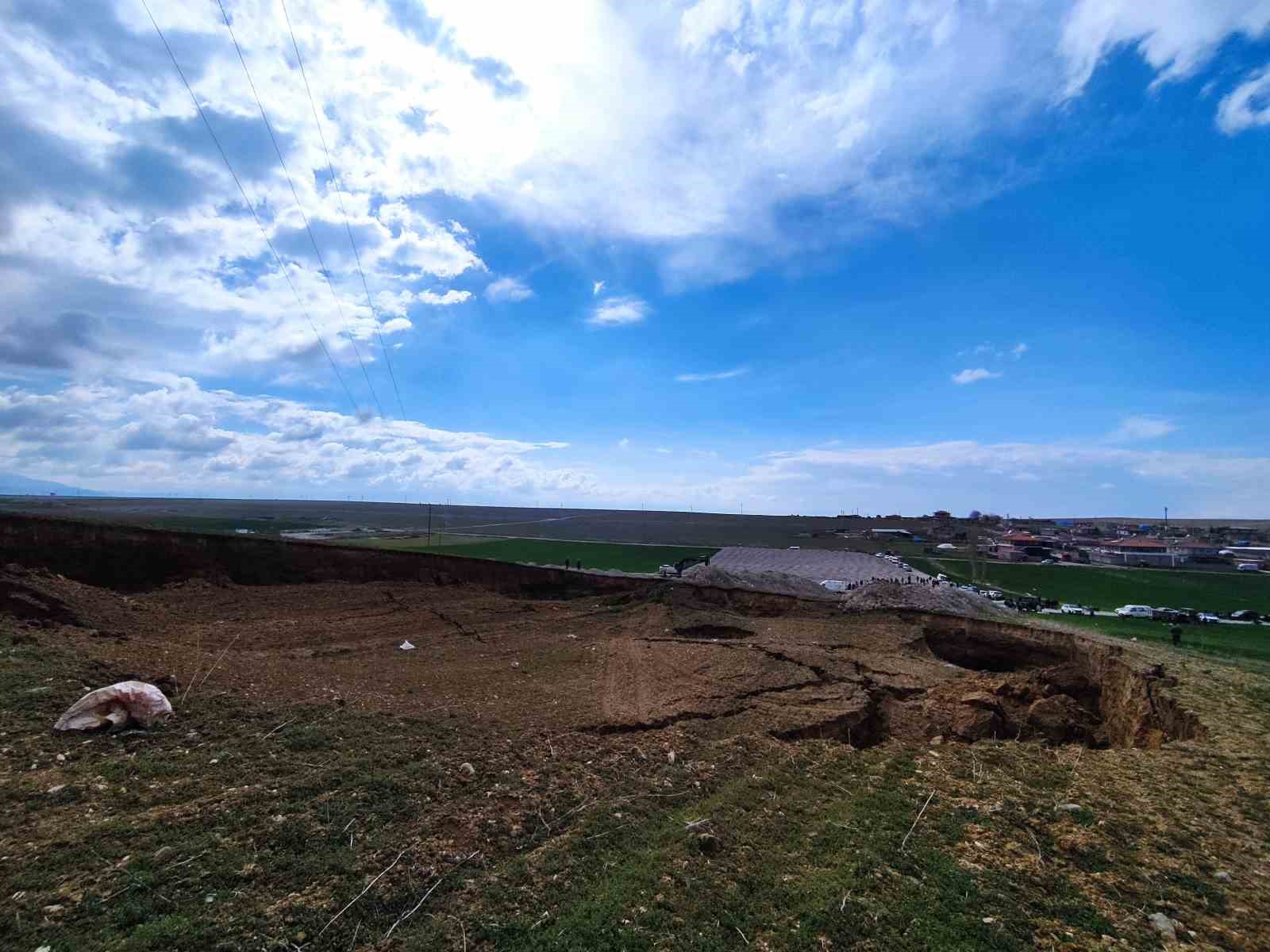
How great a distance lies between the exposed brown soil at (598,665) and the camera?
337 inches

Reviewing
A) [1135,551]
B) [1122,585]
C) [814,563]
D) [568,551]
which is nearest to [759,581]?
[814,563]

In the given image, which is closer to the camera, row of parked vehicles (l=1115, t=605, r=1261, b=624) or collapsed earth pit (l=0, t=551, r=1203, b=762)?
collapsed earth pit (l=0, t=551, r=1203, b=762)

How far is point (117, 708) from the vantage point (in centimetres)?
616

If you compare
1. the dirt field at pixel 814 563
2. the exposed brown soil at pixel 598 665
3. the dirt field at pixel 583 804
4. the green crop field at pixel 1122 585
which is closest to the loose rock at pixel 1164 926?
the dirt field at pixel 583 804

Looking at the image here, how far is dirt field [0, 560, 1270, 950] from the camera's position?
3.97m

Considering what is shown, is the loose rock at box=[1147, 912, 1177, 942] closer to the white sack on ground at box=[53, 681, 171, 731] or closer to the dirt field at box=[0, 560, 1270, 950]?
the dirt field at box=[0, 560, 1270, 950]

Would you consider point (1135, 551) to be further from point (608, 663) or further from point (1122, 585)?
point (608, 663)

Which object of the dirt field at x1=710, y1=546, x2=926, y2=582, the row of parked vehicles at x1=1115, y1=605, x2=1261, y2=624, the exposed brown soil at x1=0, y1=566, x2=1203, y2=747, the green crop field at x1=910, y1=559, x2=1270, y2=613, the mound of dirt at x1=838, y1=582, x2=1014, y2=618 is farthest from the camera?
the dirt field at x1=710, y1=546, x2=926, y2=582

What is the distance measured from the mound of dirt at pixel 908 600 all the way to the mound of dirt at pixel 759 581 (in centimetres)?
177

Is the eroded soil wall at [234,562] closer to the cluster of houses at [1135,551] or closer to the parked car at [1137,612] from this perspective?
the parked car at [1137,612]

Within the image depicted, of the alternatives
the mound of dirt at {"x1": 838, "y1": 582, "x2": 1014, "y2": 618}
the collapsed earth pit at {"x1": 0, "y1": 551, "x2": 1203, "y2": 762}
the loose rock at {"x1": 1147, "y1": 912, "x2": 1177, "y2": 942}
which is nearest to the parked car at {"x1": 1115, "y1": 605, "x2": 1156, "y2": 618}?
the mound of dirt at {"x1": 838, "y1": 582, "x2": 1014, "y2": 618}

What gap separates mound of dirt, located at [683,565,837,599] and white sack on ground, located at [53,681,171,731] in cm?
1819

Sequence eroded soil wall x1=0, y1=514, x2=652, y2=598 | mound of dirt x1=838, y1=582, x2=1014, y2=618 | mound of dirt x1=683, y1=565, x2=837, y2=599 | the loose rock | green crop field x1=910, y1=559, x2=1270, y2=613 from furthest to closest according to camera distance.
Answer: green crop field x1=910, y1=559, x2=1270, y2=613
mound of dirt x1=683, y1=565, x2=837, y2=599
mound of dirt x1=838, y1=582, x2=1014, y2=618
eroded soil wall x1=0, y1=514, x2=652, y2=598
the loose rock

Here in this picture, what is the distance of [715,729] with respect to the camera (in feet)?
27.3
